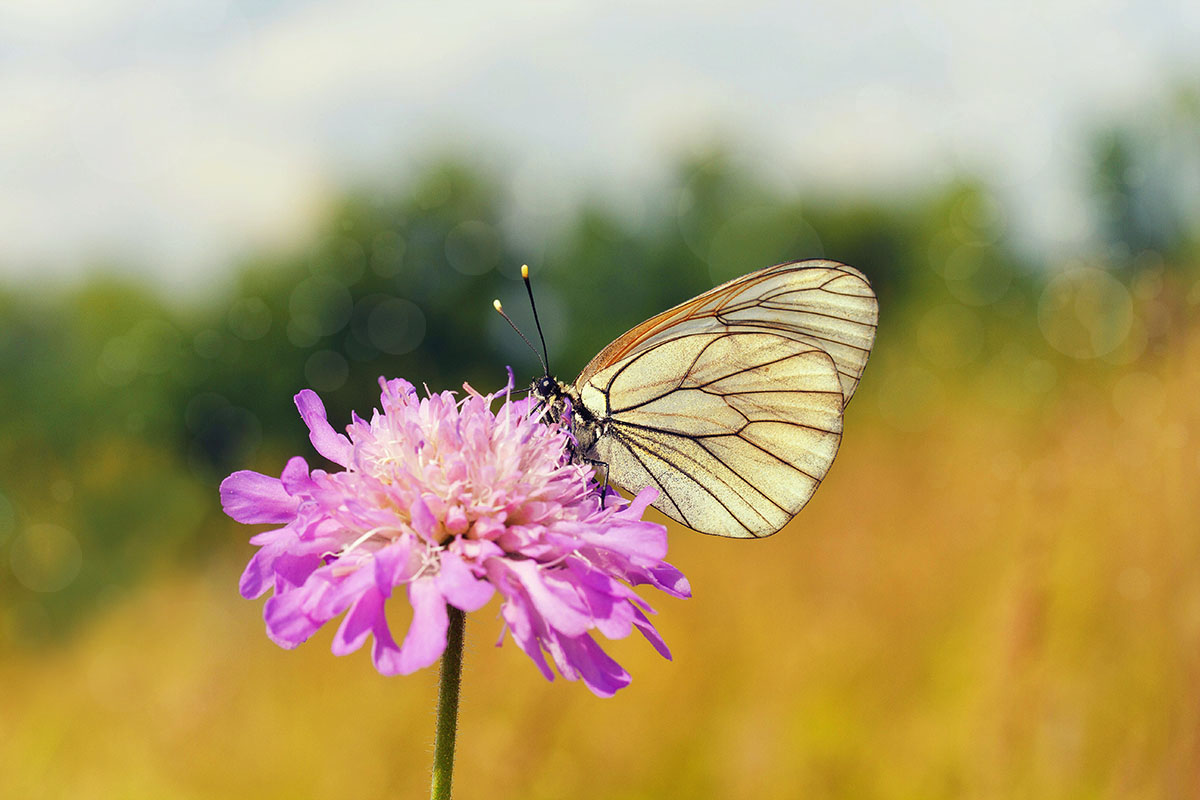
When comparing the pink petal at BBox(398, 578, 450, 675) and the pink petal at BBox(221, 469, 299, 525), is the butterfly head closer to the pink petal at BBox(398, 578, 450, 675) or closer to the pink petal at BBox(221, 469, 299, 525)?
the pink petal at BBox(221, 469, 299, 525)

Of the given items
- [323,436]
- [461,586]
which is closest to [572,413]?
[323,436]

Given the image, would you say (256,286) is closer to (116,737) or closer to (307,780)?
(116,737)

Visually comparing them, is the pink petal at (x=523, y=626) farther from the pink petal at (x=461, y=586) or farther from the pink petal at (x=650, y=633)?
the pink petal at (x=650, y=633)

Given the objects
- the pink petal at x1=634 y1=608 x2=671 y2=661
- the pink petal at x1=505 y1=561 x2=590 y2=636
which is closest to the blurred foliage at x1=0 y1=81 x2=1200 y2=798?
the pink petal at x1=634 y1=608 x2=671 y2=661

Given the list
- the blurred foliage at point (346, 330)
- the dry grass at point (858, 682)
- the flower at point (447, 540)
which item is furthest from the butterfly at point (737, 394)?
the blurred foliage at point (346, 330)

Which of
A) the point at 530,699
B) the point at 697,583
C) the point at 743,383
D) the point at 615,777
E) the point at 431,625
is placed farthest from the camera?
the point at 697,583

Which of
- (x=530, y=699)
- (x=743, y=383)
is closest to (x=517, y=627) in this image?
(x=743, y=383)

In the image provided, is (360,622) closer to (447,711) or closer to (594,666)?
(447,711)

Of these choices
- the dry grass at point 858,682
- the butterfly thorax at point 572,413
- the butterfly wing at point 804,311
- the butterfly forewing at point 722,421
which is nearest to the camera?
the butterfly thorax at point 572,413
